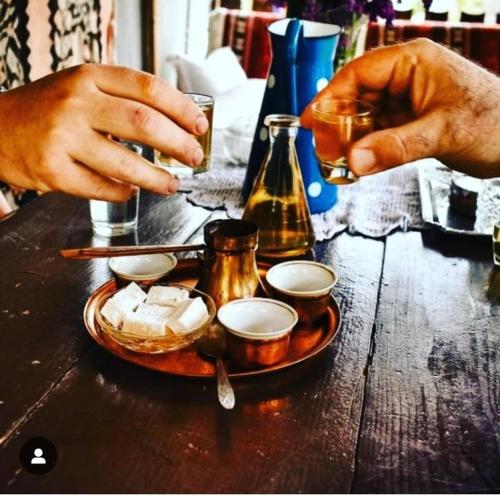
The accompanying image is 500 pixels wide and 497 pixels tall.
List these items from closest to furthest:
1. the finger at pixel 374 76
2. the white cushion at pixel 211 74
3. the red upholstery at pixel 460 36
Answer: the finger at pixel 374 76 → the white cushion at pixel 211 74 → the red upholstery at pixel 460 36

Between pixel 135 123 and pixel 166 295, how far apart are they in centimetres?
25

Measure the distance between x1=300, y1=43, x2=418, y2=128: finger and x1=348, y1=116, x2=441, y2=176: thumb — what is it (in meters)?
0.21

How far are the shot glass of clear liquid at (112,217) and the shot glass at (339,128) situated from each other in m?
0.45

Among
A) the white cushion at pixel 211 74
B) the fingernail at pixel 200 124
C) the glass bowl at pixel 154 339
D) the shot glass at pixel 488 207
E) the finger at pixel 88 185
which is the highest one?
the fingernail at pixel 200 124

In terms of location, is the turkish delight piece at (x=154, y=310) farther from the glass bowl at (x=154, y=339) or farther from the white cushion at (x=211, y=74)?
the white cushion at (x=211, y=74)

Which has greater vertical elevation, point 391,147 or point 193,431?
point 391,147

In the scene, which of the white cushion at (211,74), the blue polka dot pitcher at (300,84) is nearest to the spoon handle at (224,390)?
the blue polka dot pitcher at (300,84)

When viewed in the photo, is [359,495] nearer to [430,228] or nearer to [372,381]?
[372,381]

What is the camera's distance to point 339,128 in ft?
3.91

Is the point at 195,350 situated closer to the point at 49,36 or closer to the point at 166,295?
the point at 166,295

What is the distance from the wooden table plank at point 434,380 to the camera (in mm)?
818

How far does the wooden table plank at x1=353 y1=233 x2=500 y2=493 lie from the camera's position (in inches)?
32.2

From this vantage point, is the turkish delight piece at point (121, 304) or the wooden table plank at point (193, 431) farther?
the turkish delight piece at point (121, 304)

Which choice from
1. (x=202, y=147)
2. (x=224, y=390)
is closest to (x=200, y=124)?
(x=202, y=147)
